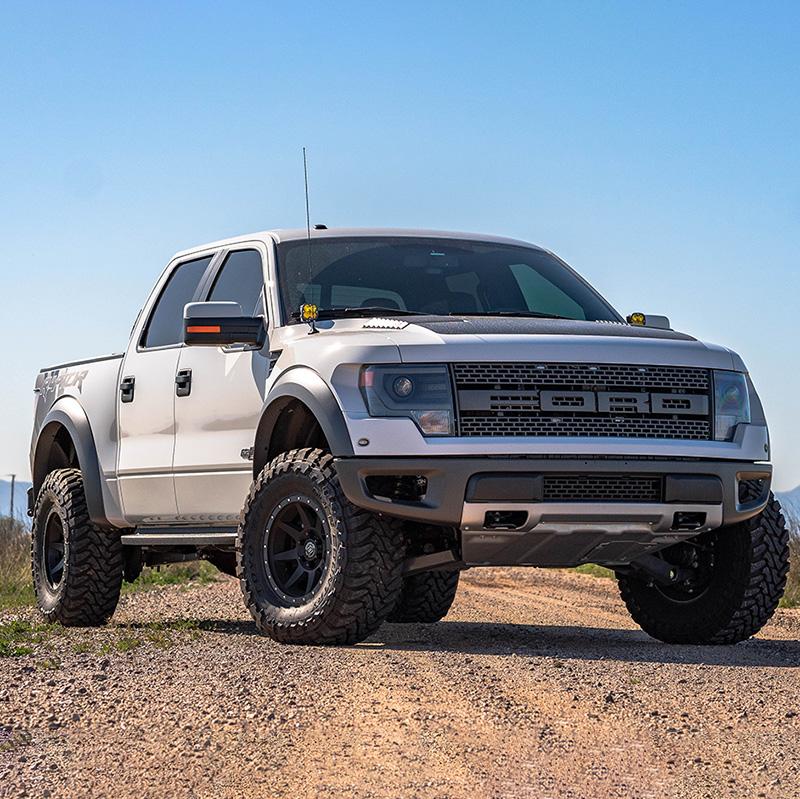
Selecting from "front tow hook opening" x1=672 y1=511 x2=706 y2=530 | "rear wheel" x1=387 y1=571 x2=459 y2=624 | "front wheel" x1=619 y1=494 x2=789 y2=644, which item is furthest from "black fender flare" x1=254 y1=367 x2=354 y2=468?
"rear wheel" x1=387 y1=571 x2=459 y2=624

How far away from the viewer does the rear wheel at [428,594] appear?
10.1m

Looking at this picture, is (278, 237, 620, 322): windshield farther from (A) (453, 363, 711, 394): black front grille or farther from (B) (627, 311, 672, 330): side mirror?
(A) (453, 363, 711, 394): black front grille

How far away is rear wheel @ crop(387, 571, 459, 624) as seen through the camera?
1014 cm

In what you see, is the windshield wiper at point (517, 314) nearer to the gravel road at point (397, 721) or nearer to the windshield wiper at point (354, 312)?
the windshield wiper at point (354, 312)

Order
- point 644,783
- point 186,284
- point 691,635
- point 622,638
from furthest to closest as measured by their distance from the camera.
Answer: point 186,284 → point 622,638 → point 691,635 → point 644,783

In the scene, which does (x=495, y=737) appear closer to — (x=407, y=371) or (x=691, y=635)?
(x=407, y=371)

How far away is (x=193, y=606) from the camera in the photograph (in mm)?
11945

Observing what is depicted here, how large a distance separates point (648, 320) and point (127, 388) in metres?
2.92

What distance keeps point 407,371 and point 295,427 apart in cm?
98

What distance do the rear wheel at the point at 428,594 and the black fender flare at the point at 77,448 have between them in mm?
1904

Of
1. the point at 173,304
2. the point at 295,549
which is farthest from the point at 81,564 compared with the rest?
the point at 295,549

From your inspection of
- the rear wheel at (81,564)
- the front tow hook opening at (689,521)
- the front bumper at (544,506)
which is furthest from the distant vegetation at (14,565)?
the front tow hook opening at (689,521)

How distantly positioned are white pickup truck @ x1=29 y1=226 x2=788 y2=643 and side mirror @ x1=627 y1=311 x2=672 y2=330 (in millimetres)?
18

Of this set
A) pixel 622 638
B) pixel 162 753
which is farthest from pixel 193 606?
pixel 162 753
